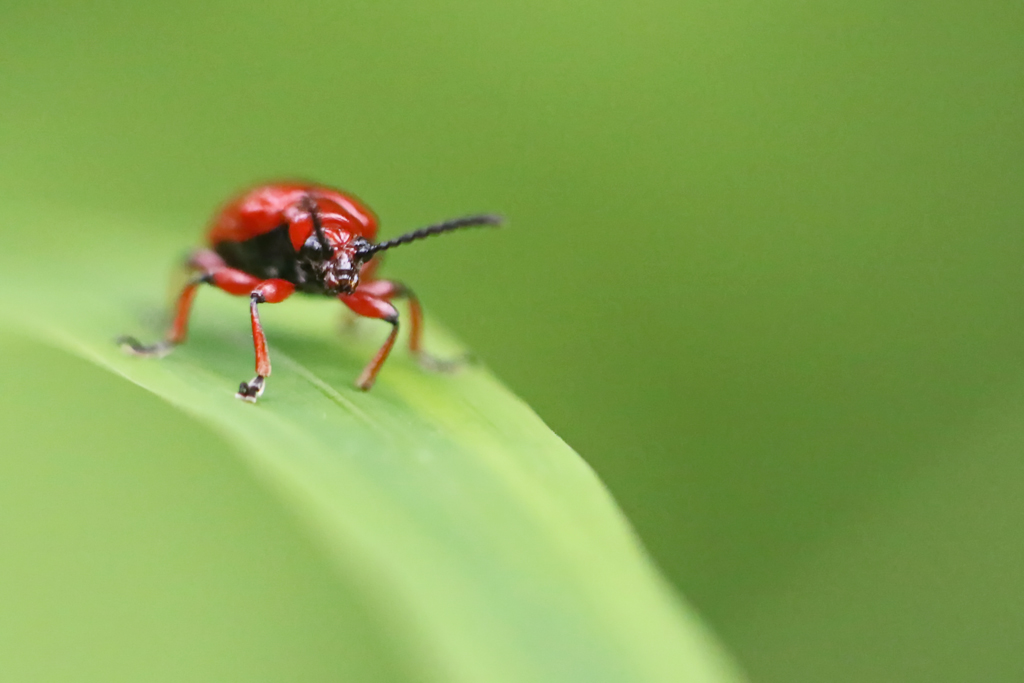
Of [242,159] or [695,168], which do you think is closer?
[695,168]

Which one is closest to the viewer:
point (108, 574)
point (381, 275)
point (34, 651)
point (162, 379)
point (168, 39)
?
point (162, 379)

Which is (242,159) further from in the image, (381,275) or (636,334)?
(636,334)

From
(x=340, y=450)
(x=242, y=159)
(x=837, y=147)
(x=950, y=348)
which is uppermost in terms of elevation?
(x=837, y=147)

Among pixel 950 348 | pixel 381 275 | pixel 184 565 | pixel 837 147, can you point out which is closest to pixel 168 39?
pixel 381 275

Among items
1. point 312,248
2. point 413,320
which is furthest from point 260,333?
point 413,320

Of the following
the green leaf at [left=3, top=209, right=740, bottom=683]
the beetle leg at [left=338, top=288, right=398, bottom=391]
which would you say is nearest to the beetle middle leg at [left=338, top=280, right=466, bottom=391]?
the beetle leg at [left=338, top=288, right=398, bottom=391]

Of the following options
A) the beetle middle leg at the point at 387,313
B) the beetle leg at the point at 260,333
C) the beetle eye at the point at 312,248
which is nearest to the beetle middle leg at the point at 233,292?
the beetle leg at the point at 260,333

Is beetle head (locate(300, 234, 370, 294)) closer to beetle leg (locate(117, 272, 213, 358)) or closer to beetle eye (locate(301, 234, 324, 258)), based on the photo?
beetle eye (locate(301, 234, 324, 258))
